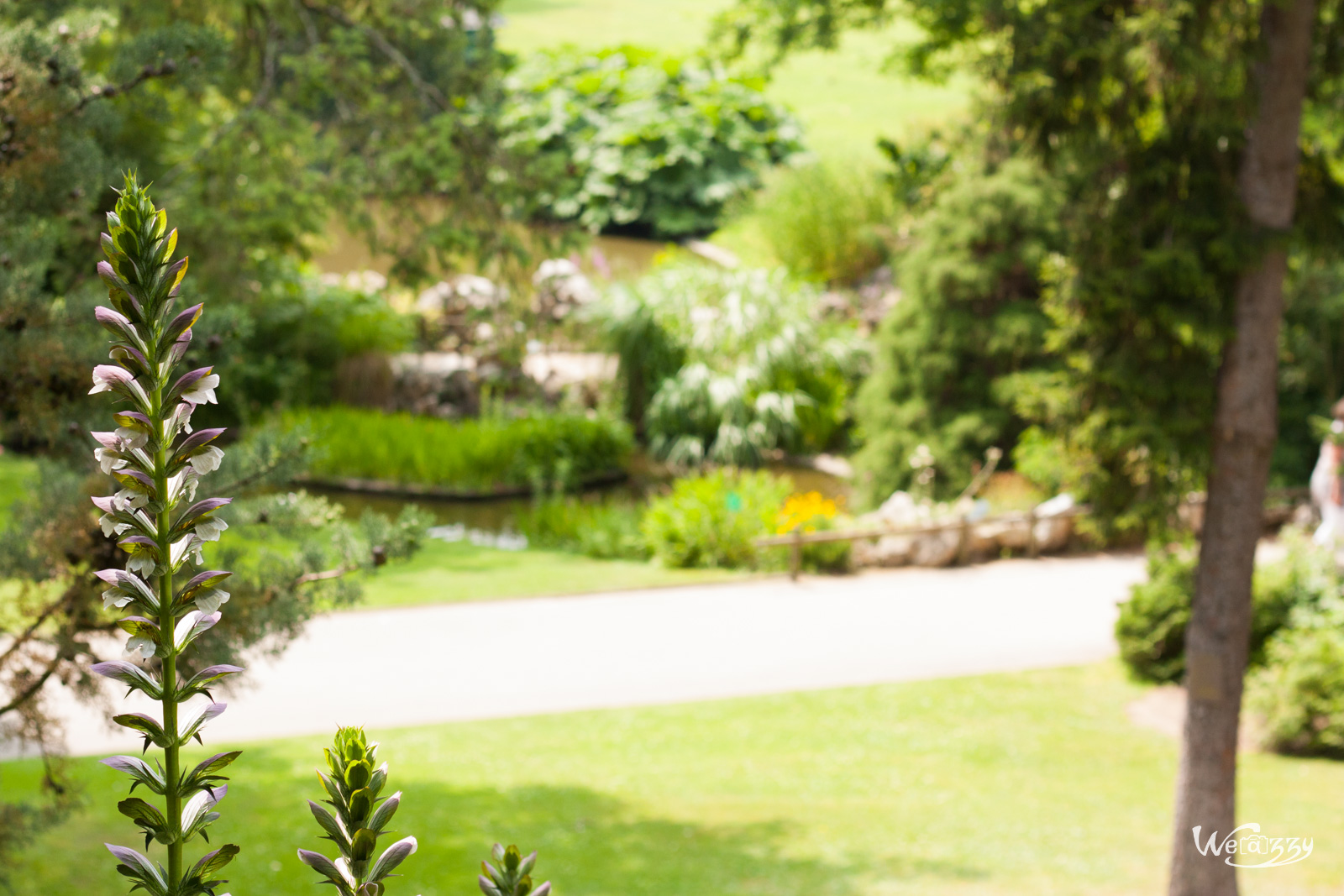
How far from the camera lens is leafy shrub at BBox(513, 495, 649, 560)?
464 inches

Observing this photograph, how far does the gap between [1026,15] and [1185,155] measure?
0.90 meters

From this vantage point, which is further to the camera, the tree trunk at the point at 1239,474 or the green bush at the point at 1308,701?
the green bush at the point at 1308,701

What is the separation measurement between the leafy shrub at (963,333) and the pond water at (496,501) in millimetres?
1464

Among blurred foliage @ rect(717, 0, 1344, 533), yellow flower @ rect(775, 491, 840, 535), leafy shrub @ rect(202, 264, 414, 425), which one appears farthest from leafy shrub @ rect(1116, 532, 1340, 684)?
leafy shrub @ rect(202, 264, 414, 425)

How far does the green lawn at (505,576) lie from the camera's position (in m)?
9.78

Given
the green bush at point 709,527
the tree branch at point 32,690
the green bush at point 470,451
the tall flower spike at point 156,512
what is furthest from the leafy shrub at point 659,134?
the tall flower spike at point 156,512

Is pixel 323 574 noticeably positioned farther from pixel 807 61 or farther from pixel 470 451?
pixel 807 61

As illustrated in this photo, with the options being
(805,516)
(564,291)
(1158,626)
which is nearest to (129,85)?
(1158,626)

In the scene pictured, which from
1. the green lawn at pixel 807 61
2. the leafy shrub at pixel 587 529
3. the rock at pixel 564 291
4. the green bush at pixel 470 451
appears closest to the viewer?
the leafy shrub at pixel 587 529

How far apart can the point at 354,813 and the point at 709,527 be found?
10.3m

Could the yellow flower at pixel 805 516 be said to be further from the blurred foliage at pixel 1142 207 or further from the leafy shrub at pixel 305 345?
the leafy shrub at pixel 305 345

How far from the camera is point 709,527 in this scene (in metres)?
11.2

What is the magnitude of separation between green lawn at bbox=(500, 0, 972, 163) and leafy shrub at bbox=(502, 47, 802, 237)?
4.53 feet

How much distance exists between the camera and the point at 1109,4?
16.2 ft
